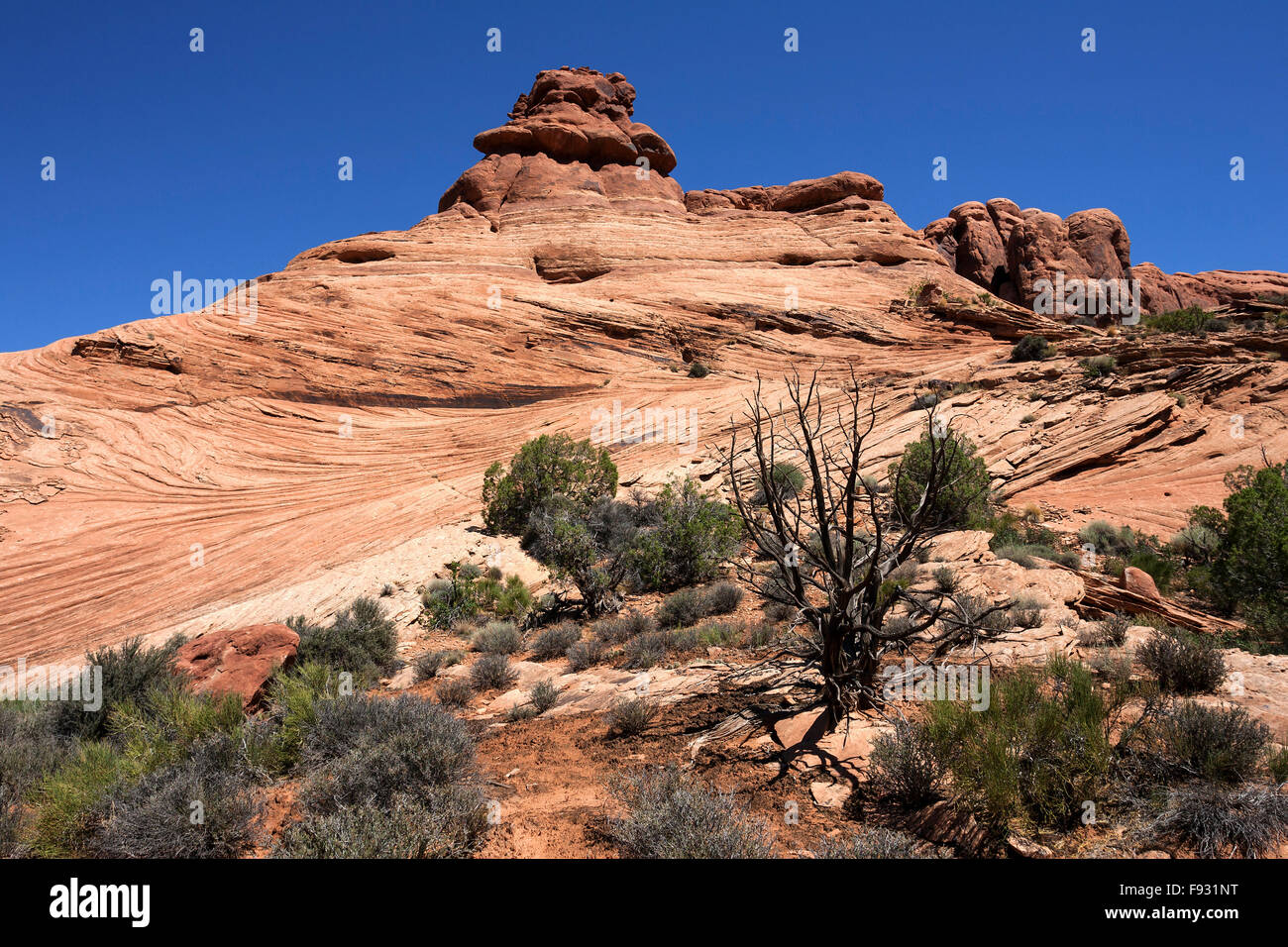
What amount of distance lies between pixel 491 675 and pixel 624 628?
6.45ft

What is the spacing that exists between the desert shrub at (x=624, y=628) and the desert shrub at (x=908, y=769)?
4.73 m

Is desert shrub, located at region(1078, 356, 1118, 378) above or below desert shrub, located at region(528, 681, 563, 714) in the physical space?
above

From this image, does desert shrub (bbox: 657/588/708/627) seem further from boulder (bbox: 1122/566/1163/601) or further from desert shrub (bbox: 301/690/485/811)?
boulder (bbox: 1122/566/1163/601)

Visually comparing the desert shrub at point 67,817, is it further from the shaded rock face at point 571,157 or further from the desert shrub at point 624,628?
the shaded rock face at point 571,157

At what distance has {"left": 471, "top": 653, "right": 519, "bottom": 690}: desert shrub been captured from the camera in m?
7.65

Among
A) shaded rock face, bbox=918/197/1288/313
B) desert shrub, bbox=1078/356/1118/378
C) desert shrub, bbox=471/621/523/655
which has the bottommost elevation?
desert shrub, bbox=471/621/523/655

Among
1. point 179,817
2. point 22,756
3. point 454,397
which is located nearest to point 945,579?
point 179,817

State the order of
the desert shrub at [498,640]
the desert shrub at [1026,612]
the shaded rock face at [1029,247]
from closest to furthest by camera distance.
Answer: the desert shrub at [1026,612], the desert shrub at [498,640], the shaded rock face at [1029,247]

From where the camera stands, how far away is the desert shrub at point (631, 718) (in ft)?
17.7

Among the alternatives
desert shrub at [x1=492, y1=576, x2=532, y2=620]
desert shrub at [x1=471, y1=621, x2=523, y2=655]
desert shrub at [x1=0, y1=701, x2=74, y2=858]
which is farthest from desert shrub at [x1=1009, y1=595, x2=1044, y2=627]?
desert shrub at [x1=0, y1=701, x2=74, y2=858]

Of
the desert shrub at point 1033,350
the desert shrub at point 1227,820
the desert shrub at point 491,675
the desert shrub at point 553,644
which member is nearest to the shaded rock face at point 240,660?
the desert shrub at point 491,675

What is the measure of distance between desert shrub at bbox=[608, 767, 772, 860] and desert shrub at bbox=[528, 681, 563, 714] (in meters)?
2.78

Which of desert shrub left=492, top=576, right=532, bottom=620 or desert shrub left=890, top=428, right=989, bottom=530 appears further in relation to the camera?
desert shrub left=890, top=428, right=989, bottom=530
